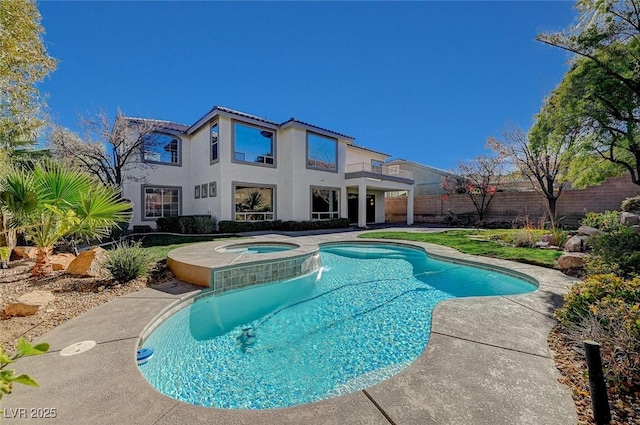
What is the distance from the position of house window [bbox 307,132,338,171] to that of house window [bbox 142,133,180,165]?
30.1 feet

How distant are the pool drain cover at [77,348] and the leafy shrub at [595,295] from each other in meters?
5.87

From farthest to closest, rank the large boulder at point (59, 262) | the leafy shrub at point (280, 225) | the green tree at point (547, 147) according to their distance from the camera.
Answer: the leafy shrub at point (280, 225), the green tree at point (547, 147), the large boulder at point (59, 262)

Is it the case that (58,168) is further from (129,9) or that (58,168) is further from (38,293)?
(129,9)

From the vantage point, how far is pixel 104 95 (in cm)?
1441

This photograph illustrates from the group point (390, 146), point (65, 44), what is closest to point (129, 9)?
point (65, 44)

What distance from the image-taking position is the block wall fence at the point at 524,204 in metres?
16.7

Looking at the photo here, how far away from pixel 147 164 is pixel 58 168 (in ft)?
44.7

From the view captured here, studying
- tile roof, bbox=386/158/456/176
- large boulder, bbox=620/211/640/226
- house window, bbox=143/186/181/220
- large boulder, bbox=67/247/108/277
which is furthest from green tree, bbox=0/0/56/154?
tile roof, bbox=386/158/456/176

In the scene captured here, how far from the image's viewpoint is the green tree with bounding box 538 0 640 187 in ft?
20.5

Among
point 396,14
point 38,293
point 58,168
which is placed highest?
point 396,14

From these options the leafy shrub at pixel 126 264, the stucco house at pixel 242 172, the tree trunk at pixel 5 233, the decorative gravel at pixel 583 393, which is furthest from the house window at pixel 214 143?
the decorative gravel at pixel 583 393

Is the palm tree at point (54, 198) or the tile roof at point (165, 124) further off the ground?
the tile roof at point (165, 124)

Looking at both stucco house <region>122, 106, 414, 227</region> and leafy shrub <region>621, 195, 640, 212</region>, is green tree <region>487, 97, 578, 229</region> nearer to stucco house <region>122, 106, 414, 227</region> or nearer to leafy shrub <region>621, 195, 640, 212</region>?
leafy shrub <region>621, 195, 640, 212</region>

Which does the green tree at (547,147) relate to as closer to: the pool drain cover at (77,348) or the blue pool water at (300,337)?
the blue pool water at (300,337)
